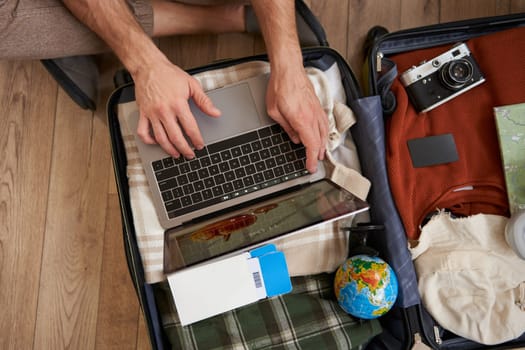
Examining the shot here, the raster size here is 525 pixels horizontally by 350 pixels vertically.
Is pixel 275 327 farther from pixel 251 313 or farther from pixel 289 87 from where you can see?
pixel 289 87

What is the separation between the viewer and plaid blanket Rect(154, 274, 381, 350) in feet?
2.76

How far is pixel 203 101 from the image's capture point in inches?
29.9

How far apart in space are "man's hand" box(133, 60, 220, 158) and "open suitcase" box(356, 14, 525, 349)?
0.37m

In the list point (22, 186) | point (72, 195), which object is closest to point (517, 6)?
point (72, 195)

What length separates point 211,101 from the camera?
81 cm

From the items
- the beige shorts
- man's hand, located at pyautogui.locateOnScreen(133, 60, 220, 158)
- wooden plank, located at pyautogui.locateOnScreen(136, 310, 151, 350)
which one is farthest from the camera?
wooden plank, located at pyautogui.locateOnScreen(136, 310, 151, 350)

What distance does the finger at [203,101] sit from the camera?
75 cm

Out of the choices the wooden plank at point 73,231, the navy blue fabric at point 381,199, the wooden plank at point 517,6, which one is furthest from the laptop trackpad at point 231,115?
→ the wooden plank at point 517,6

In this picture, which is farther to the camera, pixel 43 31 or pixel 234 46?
pixel 234 46

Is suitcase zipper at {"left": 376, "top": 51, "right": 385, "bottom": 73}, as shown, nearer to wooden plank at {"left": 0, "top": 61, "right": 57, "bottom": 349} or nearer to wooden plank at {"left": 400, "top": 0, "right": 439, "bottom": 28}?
wooden plank at {"left": 400, "top": 0, "right": 439, "bottom": 28}

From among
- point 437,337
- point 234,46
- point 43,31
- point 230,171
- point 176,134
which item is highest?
point 43,31

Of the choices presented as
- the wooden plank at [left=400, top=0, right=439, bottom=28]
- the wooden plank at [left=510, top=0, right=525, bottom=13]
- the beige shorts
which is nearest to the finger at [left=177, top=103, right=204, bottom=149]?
the beige shorts

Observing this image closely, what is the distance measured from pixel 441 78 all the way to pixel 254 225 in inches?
22.1

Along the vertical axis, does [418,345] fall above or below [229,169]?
below
